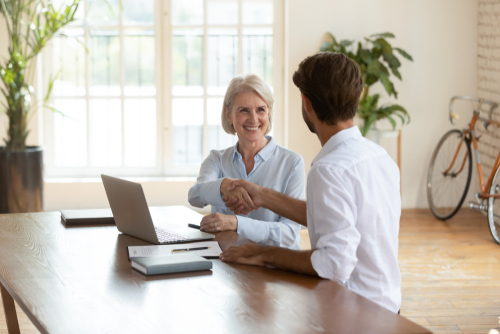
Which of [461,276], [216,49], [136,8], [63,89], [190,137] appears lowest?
[461,276]

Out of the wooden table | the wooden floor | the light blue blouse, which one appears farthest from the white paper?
the wooden floor

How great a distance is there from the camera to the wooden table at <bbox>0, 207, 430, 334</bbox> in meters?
1.20

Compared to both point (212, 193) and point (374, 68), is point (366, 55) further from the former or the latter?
point (212, 193)

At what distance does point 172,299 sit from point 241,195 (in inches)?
33.6

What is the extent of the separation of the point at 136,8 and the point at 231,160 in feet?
12.4

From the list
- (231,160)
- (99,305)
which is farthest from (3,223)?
(99,305)

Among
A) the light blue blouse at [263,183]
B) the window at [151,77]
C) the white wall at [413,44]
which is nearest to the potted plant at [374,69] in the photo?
the white wall at [413,44]

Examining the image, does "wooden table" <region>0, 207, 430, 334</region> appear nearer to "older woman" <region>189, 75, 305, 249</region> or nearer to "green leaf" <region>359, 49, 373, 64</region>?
"older woman" <region>189, 75, 305, 249</region>

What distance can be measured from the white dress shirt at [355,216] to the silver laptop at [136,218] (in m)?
0.60

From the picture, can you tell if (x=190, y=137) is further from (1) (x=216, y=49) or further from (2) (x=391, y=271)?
(2) (x=391, y=271)

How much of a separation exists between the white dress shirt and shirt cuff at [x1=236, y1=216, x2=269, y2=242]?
25.4 inches

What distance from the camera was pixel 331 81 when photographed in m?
1.52

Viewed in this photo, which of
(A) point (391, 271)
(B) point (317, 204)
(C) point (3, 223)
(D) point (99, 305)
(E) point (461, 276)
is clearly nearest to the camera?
(D) point (99, 305)

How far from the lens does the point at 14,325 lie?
8.61ft
